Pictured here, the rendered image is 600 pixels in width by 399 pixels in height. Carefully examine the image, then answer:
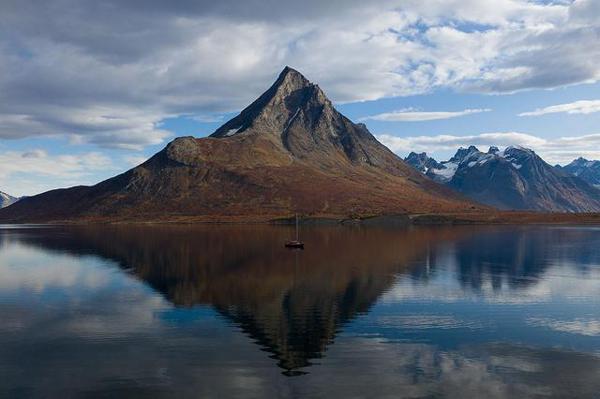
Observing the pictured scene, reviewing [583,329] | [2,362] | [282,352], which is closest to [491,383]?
[282,352]

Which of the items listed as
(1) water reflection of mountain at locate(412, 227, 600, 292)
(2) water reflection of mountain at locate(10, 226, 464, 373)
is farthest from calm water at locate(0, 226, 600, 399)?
(1) water reflection of mountain at locate(412, 227, 600, 292)

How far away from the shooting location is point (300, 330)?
5269 centimetres

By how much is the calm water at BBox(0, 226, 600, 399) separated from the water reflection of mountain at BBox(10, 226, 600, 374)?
0.39 meters

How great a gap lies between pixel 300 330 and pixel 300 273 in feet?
133

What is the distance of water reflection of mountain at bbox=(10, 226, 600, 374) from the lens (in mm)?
54688

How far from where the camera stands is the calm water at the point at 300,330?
37.4m

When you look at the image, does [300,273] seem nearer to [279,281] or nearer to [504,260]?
[279,281]

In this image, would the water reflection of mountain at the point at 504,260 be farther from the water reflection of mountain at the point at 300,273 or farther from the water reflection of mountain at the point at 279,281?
the water reflection of mountain at the point at 279,281

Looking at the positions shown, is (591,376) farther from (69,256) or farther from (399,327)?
(69,256)

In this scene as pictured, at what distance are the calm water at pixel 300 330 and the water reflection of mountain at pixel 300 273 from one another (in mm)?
391

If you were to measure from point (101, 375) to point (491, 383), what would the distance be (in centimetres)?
2651

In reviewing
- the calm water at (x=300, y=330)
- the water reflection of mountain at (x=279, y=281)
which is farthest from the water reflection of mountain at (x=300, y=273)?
the calm water at (x=300, y=330)

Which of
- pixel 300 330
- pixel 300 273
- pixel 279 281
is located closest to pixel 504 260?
pixel 300 273

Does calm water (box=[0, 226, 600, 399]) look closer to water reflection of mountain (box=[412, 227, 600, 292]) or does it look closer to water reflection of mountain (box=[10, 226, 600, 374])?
water reflection of mountain (box=[10, 226, 600, 374])
